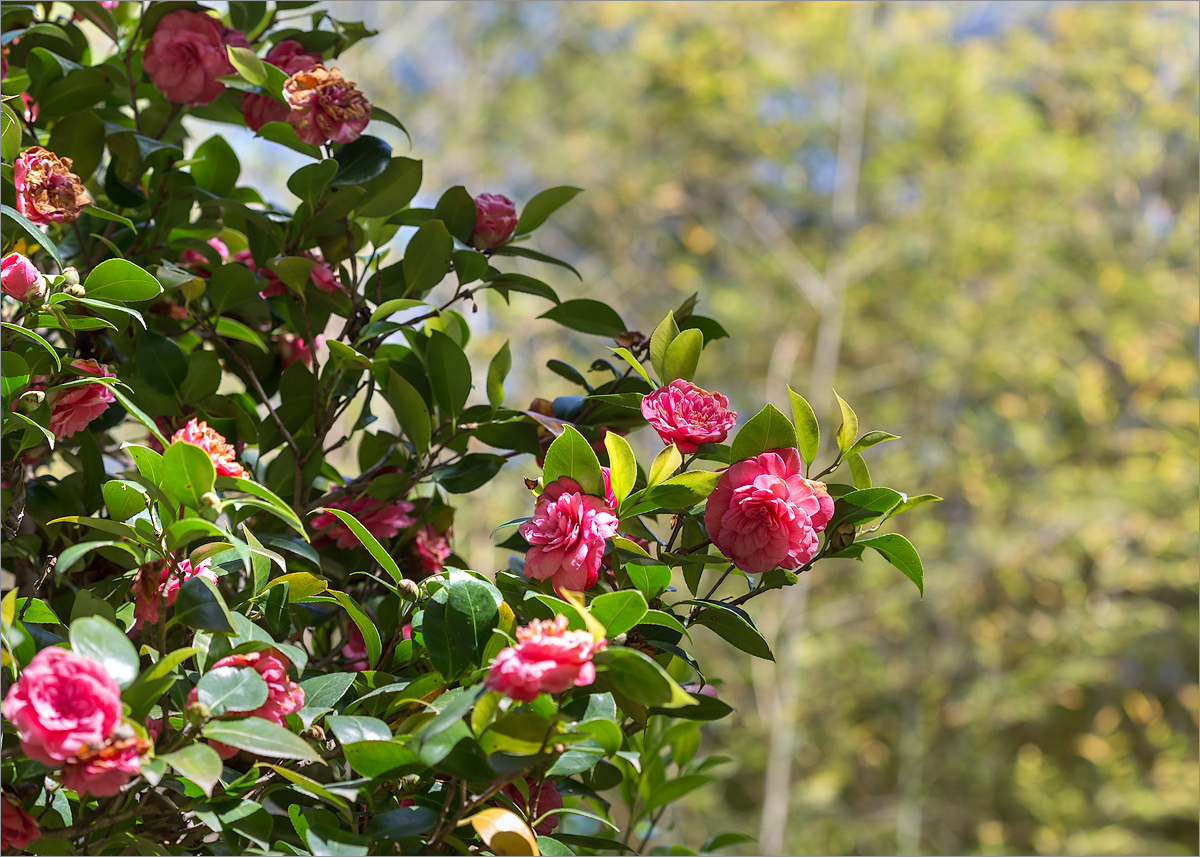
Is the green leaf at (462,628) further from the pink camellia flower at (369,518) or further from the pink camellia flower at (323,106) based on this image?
the pink camellia flower at (323,106)

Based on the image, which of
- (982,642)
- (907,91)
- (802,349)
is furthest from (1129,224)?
(982,642)

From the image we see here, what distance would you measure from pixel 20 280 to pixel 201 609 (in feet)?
0.61

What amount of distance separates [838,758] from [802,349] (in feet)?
4.56

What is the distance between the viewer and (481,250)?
24.8 inches

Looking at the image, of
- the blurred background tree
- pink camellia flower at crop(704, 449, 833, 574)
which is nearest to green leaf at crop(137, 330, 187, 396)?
pink camellia flower at crop(704, 449, 833, 574)

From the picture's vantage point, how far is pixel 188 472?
1.25 ft

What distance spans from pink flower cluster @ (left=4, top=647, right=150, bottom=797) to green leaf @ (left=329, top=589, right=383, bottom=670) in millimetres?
116

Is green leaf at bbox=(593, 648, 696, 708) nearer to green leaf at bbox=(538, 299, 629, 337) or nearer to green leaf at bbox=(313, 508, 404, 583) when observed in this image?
green leaf at bbox=(313, 508, 404, 583)

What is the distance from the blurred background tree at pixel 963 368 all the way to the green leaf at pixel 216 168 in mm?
2408

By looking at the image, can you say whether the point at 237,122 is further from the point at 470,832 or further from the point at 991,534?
the point at 991,534

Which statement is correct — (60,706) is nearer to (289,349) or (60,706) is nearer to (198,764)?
(198,764)

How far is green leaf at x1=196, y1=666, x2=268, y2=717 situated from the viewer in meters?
0.37

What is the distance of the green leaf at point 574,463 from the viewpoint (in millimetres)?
443

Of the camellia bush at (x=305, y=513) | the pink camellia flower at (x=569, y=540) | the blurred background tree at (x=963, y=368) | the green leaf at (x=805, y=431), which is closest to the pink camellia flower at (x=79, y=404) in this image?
the camellia bush at (x=305, y=513)
